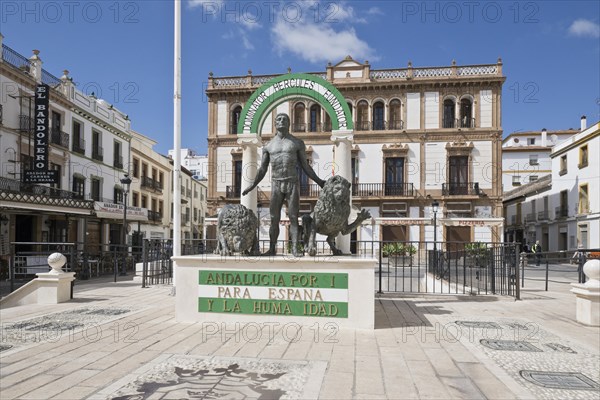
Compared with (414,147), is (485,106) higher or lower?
higher

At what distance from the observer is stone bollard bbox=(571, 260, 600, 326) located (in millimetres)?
6268

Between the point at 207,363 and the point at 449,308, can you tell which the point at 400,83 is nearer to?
the point at 449,308

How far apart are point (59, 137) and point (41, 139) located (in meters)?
3.06

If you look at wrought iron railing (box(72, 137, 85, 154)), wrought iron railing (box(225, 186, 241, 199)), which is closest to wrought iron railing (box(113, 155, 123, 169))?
wrought iron railing (box(72, 137, 85, 154))

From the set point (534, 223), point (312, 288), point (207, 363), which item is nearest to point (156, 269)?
point (312, 288)

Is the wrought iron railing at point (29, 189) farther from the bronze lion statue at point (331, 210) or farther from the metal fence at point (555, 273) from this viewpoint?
the metal fence at point (555, 273)

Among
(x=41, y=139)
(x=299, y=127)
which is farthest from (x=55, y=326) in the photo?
(x=299, y=127)

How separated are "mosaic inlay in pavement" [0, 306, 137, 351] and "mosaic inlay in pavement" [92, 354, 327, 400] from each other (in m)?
1.95

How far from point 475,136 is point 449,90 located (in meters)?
3.51

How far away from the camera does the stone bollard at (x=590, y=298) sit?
247 inches

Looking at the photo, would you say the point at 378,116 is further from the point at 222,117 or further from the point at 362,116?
the point at 222,117

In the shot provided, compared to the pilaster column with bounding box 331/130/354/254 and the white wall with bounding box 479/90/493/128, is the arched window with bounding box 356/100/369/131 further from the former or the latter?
the pilaster column with bounding box 331/130/354/254

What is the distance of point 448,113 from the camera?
2758cm

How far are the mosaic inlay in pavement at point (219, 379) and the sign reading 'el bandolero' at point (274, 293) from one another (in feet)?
5.16
